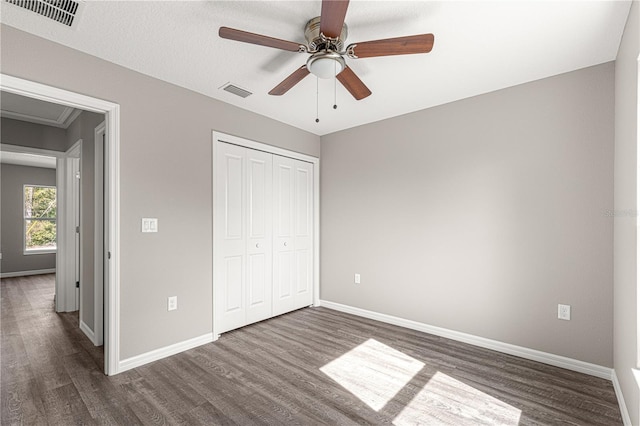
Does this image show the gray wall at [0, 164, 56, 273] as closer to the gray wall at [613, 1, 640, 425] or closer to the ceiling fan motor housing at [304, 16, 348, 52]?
the ceiling fan motor housing at [304, 16, 348, 52]

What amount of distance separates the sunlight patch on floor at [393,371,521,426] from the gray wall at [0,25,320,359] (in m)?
2.07

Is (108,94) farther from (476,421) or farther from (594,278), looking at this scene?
(594,278)

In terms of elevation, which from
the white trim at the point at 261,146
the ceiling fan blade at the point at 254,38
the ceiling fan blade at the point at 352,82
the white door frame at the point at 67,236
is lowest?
the white door frame at the point at 67,236

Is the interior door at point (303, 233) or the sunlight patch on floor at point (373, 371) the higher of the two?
the interior door at point (303, 233)

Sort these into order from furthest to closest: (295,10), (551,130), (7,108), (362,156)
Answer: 1. (362,156)
2. (7,108)
3. (551,130)
4. (295,10)

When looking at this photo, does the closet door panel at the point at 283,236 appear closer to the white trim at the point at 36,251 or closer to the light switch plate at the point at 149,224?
the light switch plate at the point at 149,224

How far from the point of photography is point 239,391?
2.20 meters

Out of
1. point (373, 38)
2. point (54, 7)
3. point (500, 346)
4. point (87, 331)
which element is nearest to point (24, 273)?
point (87, 331)

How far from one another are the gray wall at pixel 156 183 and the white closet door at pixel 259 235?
0.53 meters

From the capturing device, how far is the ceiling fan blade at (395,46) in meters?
1.74

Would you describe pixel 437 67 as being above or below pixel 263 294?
above

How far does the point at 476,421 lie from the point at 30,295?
6375 mm

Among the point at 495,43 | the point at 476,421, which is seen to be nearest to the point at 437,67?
the point at 495,43

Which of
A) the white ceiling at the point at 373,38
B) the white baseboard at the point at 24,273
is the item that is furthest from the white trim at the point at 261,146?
the white baseboard at the point at 24,273
